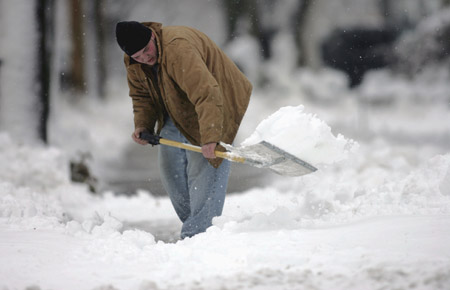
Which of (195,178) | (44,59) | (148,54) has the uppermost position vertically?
(44,59)

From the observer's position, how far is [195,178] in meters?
3.86

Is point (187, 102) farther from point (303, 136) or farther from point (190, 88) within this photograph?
point (303, 136)

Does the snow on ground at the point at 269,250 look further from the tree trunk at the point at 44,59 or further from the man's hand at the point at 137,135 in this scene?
the tree trunk at the point at 44,59

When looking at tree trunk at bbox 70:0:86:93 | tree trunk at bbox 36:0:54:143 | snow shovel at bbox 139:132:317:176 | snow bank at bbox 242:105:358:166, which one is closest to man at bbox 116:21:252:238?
snow shovel at bbox 139:132:317:176

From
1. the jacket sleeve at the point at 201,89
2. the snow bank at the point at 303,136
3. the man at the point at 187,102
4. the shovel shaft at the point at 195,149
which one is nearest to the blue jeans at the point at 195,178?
the man at the point at 187,102

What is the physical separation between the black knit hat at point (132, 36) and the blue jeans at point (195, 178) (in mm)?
732

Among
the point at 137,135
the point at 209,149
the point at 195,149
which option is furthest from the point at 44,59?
the point at 209,149

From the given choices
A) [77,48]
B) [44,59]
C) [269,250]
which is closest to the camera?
[269,250]

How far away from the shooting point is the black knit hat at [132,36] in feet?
10.9

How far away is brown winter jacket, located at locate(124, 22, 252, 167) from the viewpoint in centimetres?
336

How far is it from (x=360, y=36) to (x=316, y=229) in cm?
850

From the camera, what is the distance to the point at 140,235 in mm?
3350

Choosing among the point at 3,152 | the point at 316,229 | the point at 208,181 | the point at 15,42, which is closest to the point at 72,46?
the point at 15,42

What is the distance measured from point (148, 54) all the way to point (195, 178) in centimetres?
94
